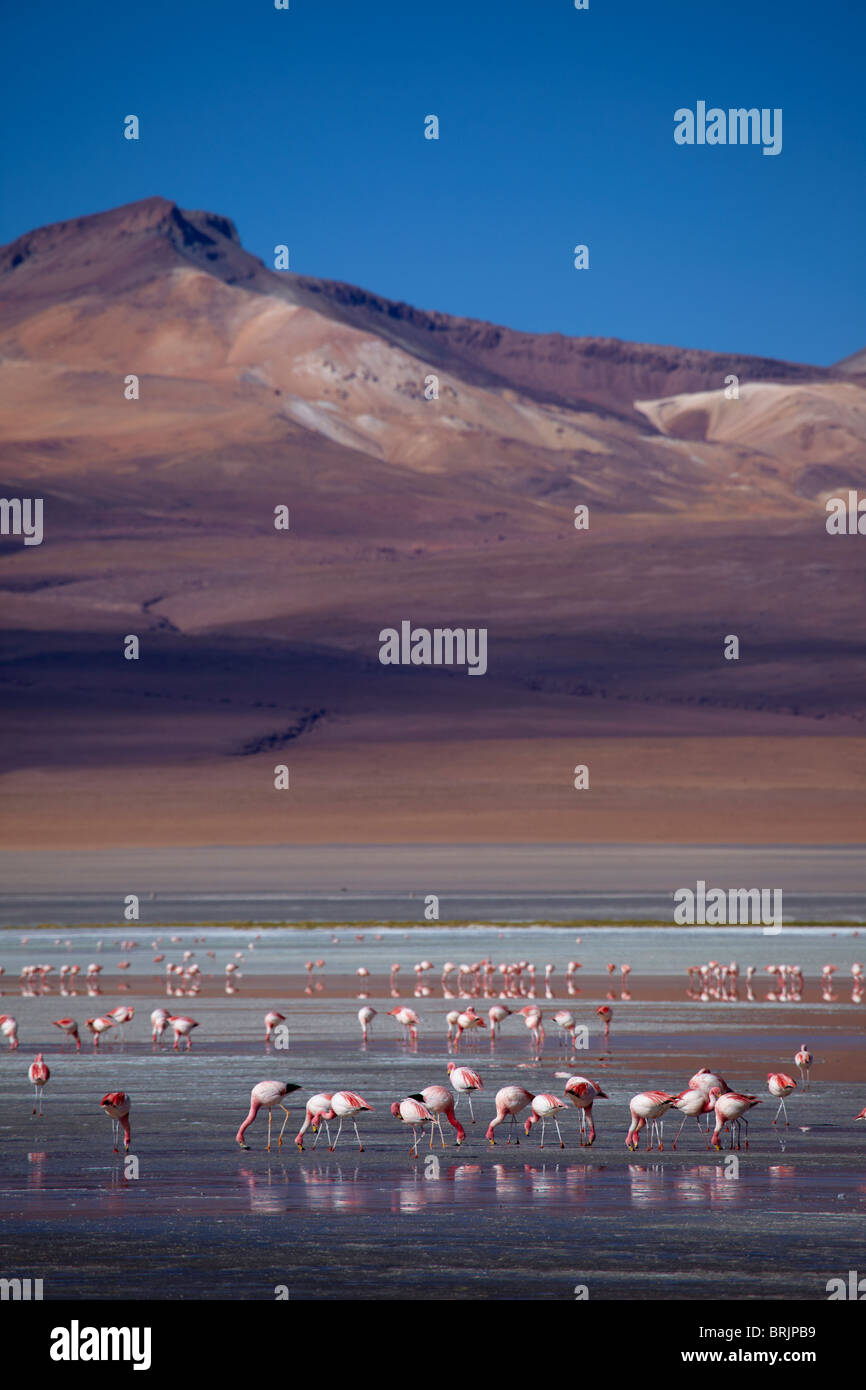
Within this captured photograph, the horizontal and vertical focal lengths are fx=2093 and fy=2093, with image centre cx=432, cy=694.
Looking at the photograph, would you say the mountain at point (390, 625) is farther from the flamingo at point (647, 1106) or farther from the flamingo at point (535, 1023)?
→ the flamingo at point (647, 1106)

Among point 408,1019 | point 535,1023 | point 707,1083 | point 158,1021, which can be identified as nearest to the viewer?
point 707,1083

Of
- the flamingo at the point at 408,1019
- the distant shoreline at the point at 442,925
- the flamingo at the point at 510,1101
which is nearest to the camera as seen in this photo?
the flamingo at the point at 510,1101

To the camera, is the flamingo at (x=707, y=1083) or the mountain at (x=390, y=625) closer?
the flamingo at (x=707, y=1083)

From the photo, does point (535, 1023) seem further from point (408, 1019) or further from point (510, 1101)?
point (510, 1101)

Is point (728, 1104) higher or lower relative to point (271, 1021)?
lower

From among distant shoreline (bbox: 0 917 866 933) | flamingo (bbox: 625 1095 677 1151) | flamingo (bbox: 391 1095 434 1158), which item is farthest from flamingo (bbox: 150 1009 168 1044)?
distant shoreline (bbox: 0 917 866 933)

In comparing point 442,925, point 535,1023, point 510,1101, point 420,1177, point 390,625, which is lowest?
point 420,1177

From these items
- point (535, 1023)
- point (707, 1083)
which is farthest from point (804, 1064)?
point (535, 1023)

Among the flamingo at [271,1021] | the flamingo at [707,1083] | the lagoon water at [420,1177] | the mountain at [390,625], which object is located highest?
the mountain at [390,625]

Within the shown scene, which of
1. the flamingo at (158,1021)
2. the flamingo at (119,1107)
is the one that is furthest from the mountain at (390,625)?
the flamingo at (119,1107)
